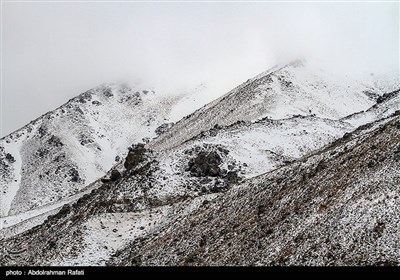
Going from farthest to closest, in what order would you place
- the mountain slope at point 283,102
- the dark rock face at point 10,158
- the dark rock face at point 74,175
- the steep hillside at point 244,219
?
1. the dark rock face at point 10,158
2. the dark rock face at point 74,175
3. the mountain slope at point 283,102
4. the steep hillside at point 244,219

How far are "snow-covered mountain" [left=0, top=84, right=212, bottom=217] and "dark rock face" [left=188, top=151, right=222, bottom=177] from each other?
7633cm

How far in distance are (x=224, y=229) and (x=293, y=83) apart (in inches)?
3159

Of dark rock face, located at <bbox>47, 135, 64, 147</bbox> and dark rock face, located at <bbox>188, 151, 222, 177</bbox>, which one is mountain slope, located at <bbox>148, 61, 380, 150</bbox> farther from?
dark rock face, located at <bbox>47, 135, 64, 147</bbox>

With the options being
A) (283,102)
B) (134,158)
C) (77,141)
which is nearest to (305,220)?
(134,158)

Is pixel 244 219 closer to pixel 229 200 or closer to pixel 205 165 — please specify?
pixel 229 200

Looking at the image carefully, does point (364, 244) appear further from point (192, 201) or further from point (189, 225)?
point (192, 201)

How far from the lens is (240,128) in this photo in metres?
57.4

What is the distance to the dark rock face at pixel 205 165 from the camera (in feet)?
142

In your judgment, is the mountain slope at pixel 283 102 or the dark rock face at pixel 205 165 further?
the mountain slope at pixel 283 102

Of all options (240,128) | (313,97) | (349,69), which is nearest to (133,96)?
(349,69)

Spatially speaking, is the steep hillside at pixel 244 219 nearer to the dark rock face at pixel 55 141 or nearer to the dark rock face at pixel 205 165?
the dark rock face at pixel 205 165

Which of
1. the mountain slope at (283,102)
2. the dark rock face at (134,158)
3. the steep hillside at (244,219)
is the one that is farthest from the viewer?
the mountain slope at (283,102)

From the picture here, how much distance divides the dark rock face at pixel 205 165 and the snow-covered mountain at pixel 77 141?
76327 mm

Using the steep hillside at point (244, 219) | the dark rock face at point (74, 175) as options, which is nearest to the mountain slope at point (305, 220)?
the steep hillside at point (244, 219)
